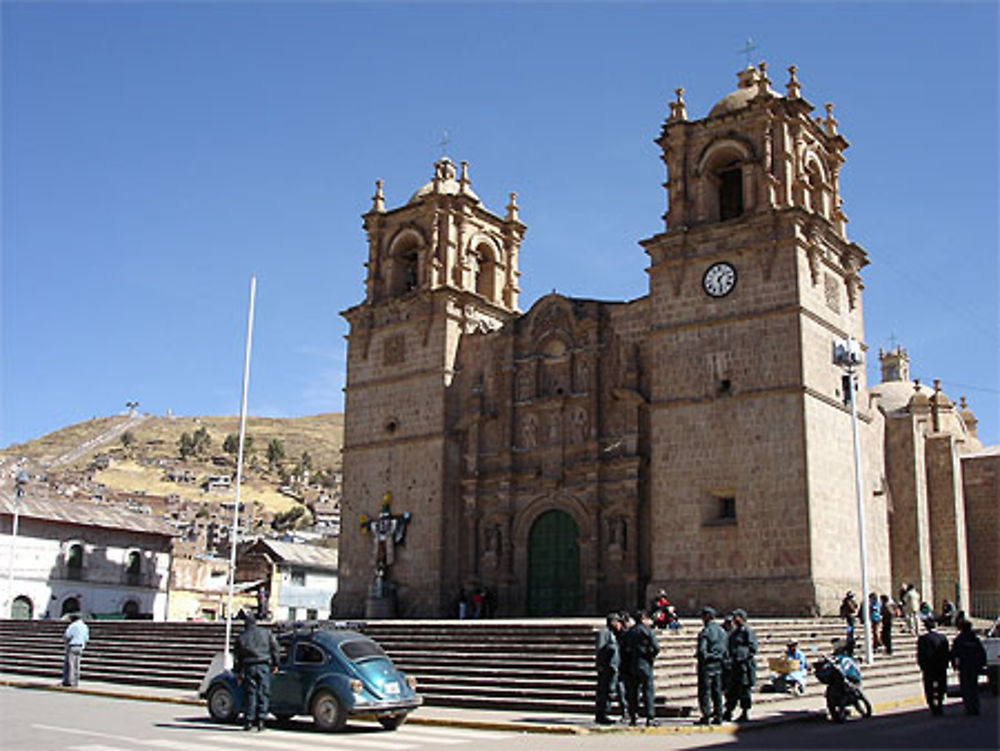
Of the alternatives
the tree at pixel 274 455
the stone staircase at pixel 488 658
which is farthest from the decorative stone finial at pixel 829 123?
the tree at pixel 274 455

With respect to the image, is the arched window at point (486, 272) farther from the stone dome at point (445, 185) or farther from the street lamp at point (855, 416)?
the street lamp at point (855, 416)

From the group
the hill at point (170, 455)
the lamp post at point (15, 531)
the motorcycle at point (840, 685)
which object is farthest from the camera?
the hill at point (170, 455)

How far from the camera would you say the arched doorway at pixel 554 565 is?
3172cm

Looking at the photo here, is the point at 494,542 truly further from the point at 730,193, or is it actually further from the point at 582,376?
the point at 730,193

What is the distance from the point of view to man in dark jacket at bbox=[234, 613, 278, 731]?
15133 mm

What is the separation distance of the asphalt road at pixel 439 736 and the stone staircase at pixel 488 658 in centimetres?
236

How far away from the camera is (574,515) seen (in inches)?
1260

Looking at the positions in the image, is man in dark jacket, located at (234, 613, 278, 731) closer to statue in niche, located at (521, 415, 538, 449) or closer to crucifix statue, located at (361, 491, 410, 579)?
statue in niche, located at (521, 415, 538, 449)

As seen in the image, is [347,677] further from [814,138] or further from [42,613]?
[42,613]

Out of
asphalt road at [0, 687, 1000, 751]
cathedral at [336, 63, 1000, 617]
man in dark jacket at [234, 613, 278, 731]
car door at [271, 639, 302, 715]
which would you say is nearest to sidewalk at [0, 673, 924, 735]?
asphalt road at [0, 687, 1000, 751]

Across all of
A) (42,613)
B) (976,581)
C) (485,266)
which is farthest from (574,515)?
(42,613)

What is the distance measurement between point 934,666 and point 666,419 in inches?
582

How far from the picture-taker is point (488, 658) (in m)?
20.7

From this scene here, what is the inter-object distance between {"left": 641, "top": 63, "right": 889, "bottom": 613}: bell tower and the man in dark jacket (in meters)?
15.4
